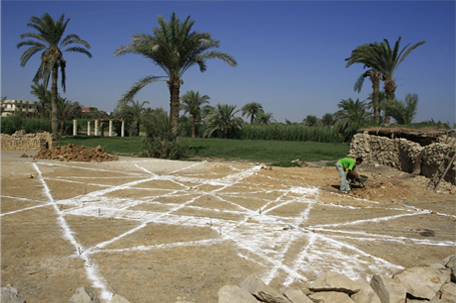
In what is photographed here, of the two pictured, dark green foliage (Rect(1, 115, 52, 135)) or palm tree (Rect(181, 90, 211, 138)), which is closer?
dark green foliage (Rect(1, 115, 52, 135))

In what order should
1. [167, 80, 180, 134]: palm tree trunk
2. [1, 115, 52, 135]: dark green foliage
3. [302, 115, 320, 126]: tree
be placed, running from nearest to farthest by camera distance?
[167, 80, 180, 134]: palm tree trunk
[1, 115, 52, 135]: dark green foliage
[302, 115, 320, 126]: tree

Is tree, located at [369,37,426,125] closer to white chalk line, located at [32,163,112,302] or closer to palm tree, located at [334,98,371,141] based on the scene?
palm tree, located at [334,98,371,141]

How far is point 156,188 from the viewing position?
32.0 ft

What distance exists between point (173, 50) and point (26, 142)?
379 inches

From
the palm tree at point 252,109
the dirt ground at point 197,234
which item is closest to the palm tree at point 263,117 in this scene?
the palm tree at point 252,109

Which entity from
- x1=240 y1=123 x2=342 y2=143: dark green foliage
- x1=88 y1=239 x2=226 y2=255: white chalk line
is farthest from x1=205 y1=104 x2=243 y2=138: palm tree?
x1=88 y1=239 x2=226 y2=255: white chalk line

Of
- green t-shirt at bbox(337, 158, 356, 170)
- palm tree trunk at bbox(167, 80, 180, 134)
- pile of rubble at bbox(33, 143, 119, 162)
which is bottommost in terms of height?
pile of rubble at bbox(33, 143, 119, 162)

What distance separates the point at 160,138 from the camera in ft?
61.2

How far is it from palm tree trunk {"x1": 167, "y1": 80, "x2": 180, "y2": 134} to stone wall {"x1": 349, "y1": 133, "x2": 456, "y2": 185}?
10.2m

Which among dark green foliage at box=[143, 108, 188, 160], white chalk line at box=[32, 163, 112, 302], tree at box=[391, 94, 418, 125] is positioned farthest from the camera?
tree at box=[391, 94, 418, 125]

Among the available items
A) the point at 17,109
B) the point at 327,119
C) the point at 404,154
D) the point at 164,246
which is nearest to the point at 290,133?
the point at 327,119

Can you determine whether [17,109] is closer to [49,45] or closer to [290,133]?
[49,45]

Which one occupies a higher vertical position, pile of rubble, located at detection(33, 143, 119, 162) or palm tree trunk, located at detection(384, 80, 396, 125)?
palm tree trunk, located at detection(384, 80, 396, 125)

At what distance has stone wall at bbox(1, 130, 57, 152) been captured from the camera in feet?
59.9
